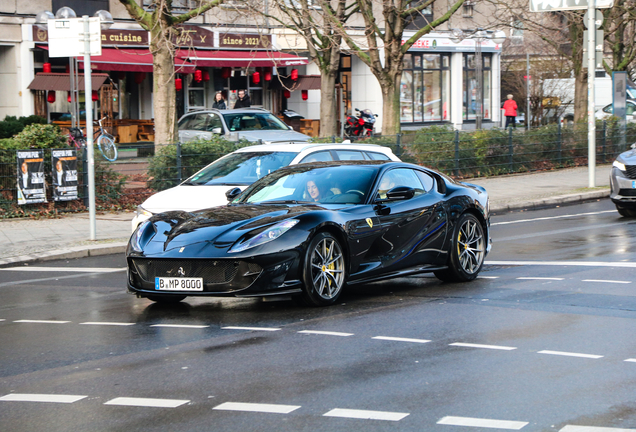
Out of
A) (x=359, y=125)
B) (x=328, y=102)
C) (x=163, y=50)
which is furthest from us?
(x=359, y=125)

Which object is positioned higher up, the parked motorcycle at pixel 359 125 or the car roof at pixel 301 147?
the parked motorcycle at pixel 359 125

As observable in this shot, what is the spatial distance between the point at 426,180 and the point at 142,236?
3247 millimetres

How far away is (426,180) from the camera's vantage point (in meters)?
10.5

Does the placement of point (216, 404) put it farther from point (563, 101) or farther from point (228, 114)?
point (563, 101)

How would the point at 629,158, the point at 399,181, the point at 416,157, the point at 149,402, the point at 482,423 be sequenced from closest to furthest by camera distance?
1. the point at 482,423
2. the point at 149,402
3. the point at 399,181
4. the point at 629,158
5. the point at 416,157

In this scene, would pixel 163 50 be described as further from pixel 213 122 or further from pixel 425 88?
pixel 425 88

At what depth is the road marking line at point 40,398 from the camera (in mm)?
5833

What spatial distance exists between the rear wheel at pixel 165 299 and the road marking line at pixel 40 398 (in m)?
2.92

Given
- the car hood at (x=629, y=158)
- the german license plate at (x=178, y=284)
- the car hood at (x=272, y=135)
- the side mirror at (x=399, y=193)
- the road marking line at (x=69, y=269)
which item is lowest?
the road marking line at (x=69, y=269)

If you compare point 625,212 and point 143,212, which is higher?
point 143,212

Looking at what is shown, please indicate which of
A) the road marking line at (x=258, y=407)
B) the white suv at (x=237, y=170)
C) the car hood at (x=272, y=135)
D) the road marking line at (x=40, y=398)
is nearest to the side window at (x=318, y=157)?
the white suv at (x=237, y=170)

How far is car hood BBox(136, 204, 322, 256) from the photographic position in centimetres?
859

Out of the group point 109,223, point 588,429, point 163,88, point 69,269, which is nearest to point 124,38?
point 163,88

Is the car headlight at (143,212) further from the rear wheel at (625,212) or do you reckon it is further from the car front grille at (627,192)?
the rear wheel at (625,212)
